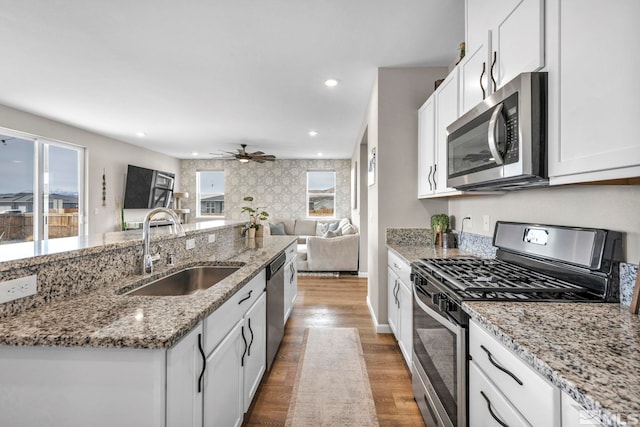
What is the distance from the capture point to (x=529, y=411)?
2.60ft

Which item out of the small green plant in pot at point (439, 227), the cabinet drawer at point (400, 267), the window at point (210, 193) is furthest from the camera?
the window at point (210, 193)

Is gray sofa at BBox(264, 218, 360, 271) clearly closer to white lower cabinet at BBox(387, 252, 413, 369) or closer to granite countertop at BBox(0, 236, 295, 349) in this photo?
white lower cabinet at BBox(387, 252, 413, 369)

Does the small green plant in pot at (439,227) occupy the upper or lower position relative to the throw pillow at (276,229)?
upper

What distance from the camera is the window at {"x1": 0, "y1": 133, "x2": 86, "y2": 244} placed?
4320 millimetres

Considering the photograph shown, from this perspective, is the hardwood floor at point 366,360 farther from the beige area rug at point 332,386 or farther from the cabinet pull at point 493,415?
the cabinet pull at point 493,415

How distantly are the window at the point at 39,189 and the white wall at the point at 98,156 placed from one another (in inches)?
6.4

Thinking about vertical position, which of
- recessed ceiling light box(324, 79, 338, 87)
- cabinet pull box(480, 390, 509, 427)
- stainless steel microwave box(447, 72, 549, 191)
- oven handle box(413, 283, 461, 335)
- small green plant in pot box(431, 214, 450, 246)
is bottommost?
cabinet pull box(480, 390, 509, 427)

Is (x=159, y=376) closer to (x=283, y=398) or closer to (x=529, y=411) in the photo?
(x=529, y=411)

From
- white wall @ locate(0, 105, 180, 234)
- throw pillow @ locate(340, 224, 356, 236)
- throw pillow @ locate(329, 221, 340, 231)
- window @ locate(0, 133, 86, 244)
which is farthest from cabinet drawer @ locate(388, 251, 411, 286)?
white wall @ locate(0, 105, 180, 234)

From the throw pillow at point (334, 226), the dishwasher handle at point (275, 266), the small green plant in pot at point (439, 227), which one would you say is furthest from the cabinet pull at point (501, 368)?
the throw pillow at point (334, 226)

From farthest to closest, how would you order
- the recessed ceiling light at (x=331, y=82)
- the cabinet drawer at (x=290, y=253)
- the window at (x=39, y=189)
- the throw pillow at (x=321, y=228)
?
the throw pillow at (x=321, y=228) → the window at (x=39, y=189) → the recessed ceiling light at (x=331, y=82) → the cabinet drawer at (x=290, y=253)

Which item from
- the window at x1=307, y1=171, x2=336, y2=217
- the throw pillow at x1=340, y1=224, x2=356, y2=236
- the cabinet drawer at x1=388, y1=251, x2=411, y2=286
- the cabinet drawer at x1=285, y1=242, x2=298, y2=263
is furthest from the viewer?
the window at x1=307, y1=171, x2=336, y2=217

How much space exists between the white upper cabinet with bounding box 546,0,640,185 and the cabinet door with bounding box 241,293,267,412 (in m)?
1.58

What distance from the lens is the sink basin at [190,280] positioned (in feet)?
5.64
